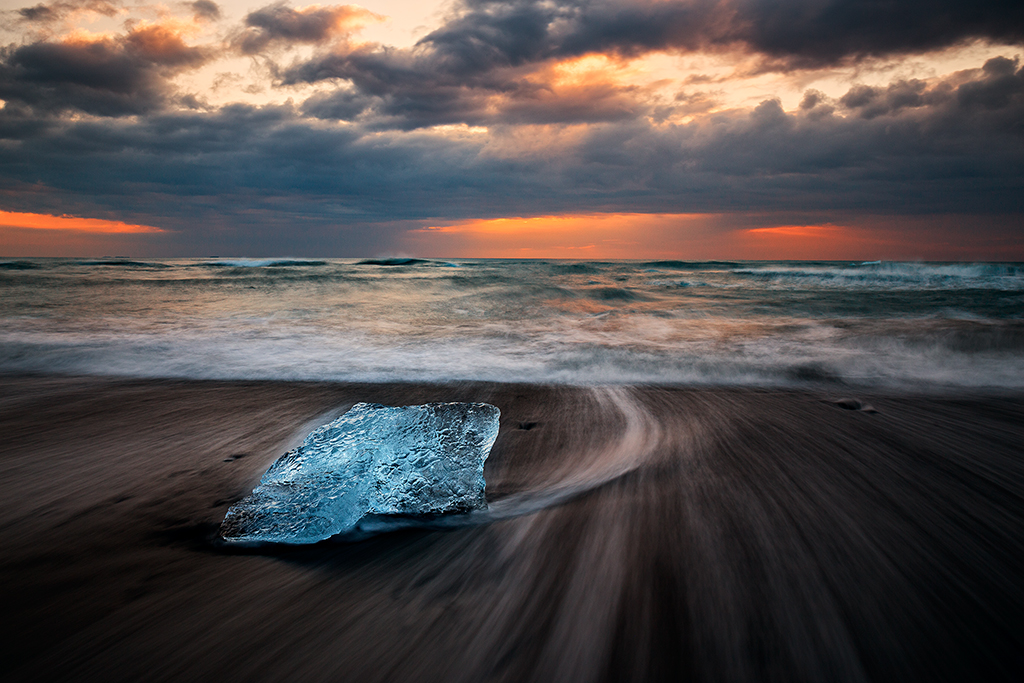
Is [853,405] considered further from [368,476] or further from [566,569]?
[368,476]

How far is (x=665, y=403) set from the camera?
241 cm

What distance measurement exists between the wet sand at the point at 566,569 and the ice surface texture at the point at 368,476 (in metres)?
0.07

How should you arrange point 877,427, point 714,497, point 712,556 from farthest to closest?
point 877,427 → point 714,497 → point 712,556

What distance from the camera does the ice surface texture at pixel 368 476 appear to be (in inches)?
47.6

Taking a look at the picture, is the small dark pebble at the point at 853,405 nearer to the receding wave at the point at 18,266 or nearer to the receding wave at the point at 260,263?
the receding wave at the point at 260,263

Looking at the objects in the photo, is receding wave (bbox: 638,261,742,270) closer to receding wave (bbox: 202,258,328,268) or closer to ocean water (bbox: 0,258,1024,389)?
ocean water (bbox: 0,258,1024,389)

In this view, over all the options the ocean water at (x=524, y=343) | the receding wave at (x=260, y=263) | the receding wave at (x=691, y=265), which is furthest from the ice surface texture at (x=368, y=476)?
the receding wave at (x=691, y=265)

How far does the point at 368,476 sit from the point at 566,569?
0.66 metres

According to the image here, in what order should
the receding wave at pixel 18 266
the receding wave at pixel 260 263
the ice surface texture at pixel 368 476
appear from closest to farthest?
the ice surface texture at pixel 368 476
the receding wave at pixel 18 266
the receding wave at pixel 260 263

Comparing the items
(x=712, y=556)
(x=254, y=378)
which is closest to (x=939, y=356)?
(x=712, y=556)

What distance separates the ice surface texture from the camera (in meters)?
1.21

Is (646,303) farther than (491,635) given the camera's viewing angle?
Yes

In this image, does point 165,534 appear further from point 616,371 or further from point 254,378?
point 616,371

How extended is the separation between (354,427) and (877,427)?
2236mm
